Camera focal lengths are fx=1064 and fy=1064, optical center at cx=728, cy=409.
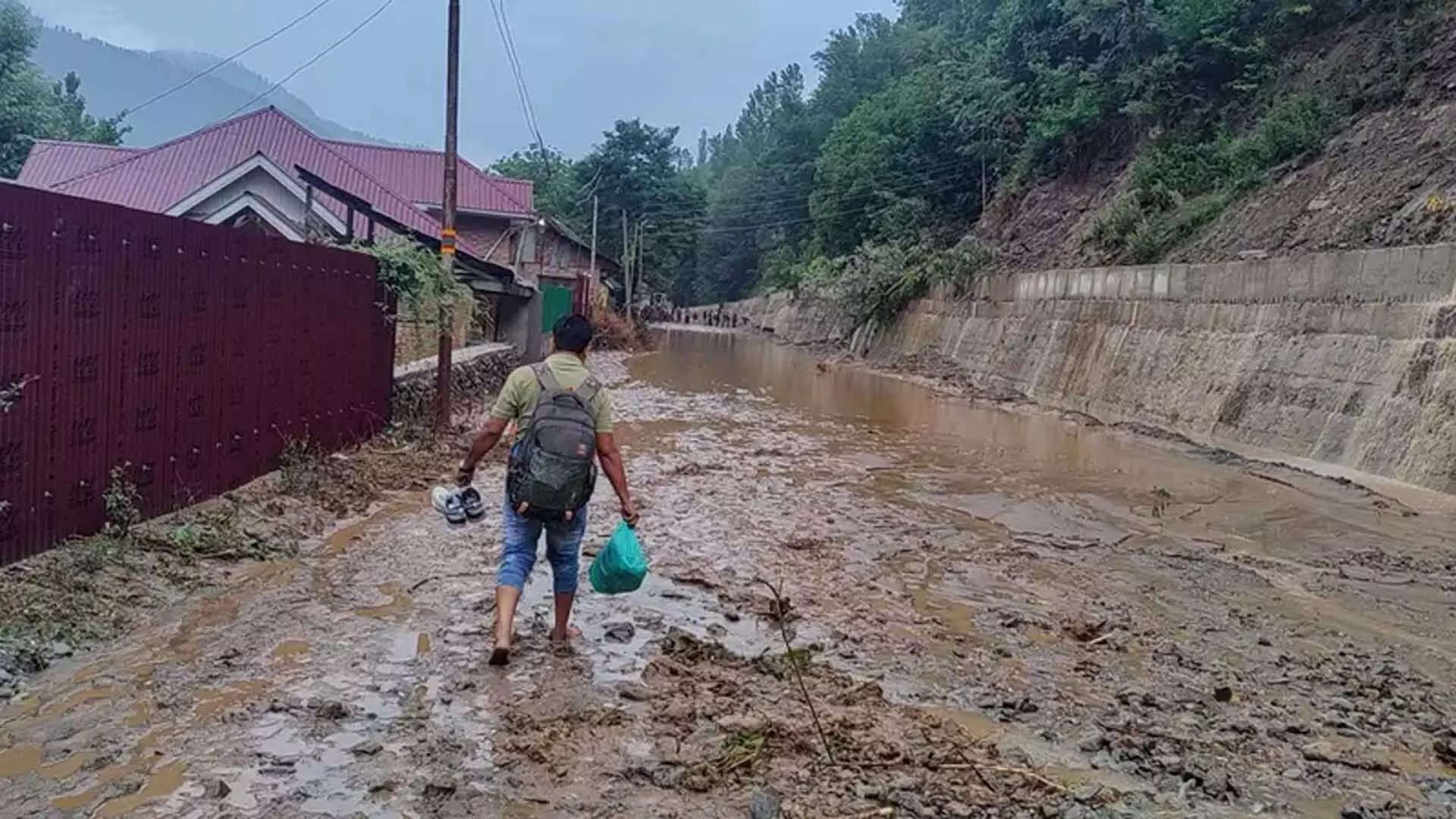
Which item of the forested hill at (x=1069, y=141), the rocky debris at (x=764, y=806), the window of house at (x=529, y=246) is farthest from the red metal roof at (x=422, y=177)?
the rocky debris at (x=764, y=806)

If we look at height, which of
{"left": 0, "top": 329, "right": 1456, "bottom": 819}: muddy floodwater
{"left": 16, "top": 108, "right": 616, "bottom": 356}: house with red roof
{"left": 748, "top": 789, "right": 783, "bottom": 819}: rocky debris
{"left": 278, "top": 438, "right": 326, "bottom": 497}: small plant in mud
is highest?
{"left": 16, "top": 108, "right": 616, "bottom": 356}: house with red roof

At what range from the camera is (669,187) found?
2537 inches

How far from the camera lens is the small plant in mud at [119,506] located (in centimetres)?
650

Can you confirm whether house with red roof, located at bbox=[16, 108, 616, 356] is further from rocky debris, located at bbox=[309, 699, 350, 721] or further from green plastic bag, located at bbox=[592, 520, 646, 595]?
rocky debris, located at bbox=[309, 699, 350, 721]

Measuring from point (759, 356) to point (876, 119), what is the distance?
18.4 m

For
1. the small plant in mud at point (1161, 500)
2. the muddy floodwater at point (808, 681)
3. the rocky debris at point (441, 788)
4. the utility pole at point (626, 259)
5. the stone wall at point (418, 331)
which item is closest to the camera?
the rocky debris at point (441, 788)

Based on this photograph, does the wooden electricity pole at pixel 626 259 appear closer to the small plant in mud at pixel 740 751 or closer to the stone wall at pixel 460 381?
the stone wall at pixel 460 381

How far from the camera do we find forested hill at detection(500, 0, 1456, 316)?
864 inches

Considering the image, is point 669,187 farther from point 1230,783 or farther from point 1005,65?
point 1230,783

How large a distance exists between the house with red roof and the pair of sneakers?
4725 mm

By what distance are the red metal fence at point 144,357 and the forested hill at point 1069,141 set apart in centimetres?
1504

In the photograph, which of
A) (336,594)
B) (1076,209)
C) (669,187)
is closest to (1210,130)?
(1076,209)

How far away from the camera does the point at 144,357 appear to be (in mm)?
6992

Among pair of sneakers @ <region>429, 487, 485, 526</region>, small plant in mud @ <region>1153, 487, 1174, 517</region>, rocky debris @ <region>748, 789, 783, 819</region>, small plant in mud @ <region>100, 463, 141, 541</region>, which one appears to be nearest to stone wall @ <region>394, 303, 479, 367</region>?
small plant in mud @ <region>100, 463, 141, 541</region>
